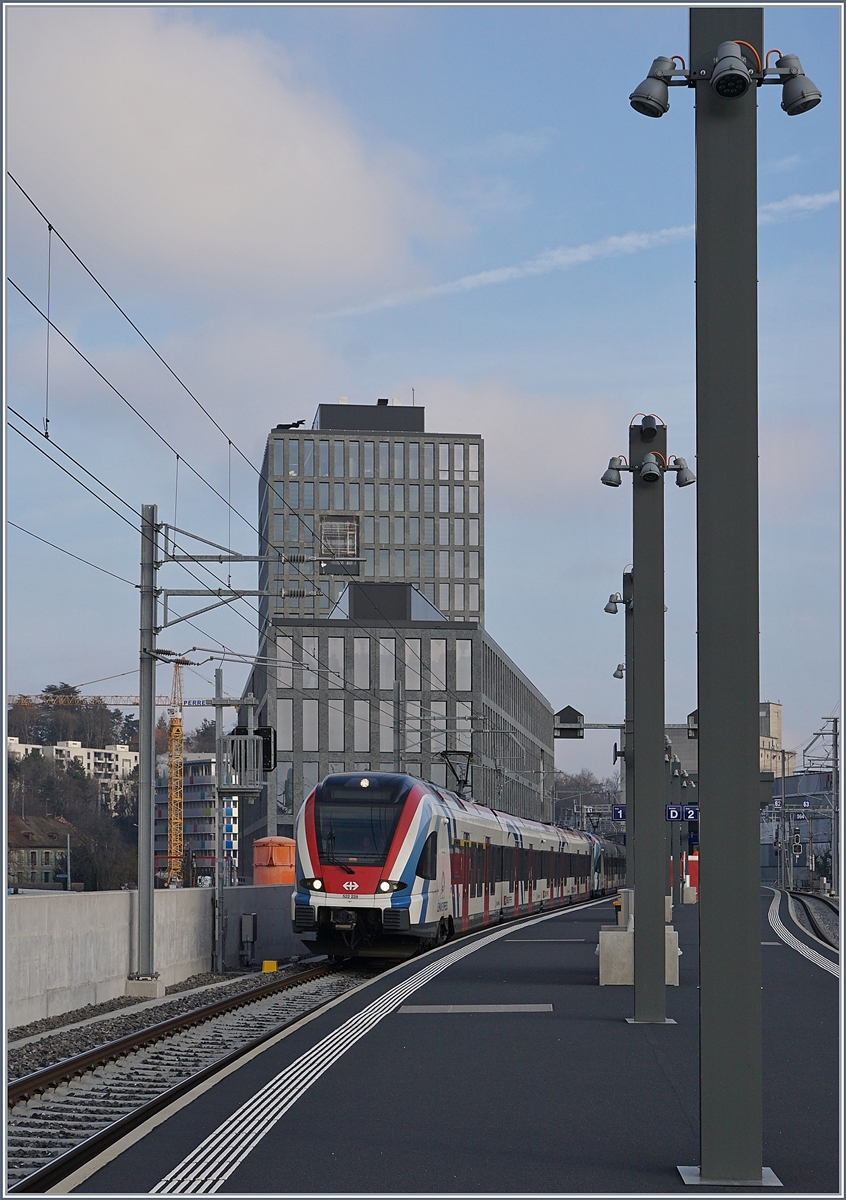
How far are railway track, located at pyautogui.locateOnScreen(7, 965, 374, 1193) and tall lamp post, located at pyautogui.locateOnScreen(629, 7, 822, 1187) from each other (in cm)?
359

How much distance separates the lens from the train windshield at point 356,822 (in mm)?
24609

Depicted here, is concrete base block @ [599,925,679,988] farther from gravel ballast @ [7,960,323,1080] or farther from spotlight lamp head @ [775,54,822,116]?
spotlight lamp head @ [775,54,822,116]

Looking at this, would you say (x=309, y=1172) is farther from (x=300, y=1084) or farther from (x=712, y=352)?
(x=712, y=352)

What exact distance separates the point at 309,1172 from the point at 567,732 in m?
25.9

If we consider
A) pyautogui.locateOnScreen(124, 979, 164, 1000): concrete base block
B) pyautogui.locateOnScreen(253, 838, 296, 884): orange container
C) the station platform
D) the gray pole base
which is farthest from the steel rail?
pyautogui.locateOnScreen(253, 838, 296, 884): orange container

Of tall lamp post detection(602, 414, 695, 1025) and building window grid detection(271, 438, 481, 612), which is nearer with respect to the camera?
tall lamp post detection(602, 414, 695, 1025)

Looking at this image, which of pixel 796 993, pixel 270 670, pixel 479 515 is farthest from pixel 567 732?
pixel 479 515

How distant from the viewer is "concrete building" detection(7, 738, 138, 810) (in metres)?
104

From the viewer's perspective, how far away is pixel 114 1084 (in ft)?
39.6

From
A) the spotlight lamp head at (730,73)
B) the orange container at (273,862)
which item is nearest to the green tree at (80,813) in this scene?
the orange container at (273,862)

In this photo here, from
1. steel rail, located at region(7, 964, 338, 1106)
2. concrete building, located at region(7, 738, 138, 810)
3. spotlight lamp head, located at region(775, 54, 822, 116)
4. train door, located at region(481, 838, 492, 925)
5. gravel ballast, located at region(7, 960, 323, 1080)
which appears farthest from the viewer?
concrete building, located at region(7, 738, 138, 810)

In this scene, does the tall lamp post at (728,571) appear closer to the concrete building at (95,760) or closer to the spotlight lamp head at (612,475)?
the spotlight lamp head at (612,475)

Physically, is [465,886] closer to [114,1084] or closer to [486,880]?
[486,880]

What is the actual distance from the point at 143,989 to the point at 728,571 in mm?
15321
